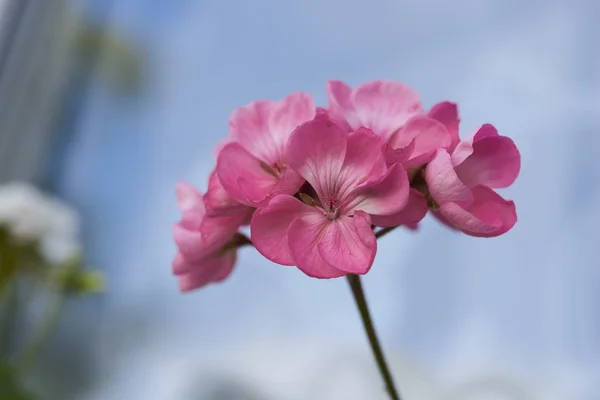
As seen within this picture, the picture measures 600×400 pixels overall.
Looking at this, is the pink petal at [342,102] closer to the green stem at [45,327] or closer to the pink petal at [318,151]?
the pink petal at [318,151]

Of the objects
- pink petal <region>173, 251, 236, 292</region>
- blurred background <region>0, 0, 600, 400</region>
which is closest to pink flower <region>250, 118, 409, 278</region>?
pink petal <region>173, 251, 236, 292</region>

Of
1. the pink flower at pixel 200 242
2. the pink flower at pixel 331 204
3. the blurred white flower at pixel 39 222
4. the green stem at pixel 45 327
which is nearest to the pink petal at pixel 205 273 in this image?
the pink flower at pixel 200 242

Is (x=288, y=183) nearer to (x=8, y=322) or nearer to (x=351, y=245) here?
(x=351, y=245)

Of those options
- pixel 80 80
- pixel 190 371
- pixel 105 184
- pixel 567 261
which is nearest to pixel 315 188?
pixel 567 261

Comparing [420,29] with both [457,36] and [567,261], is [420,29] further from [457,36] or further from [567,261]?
[567,261]

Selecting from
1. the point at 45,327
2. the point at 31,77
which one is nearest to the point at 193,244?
the point at 45,327

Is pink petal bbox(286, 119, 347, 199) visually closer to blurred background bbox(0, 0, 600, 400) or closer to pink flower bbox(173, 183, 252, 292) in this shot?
pink flower bbox(173, 183, 252, 292)
